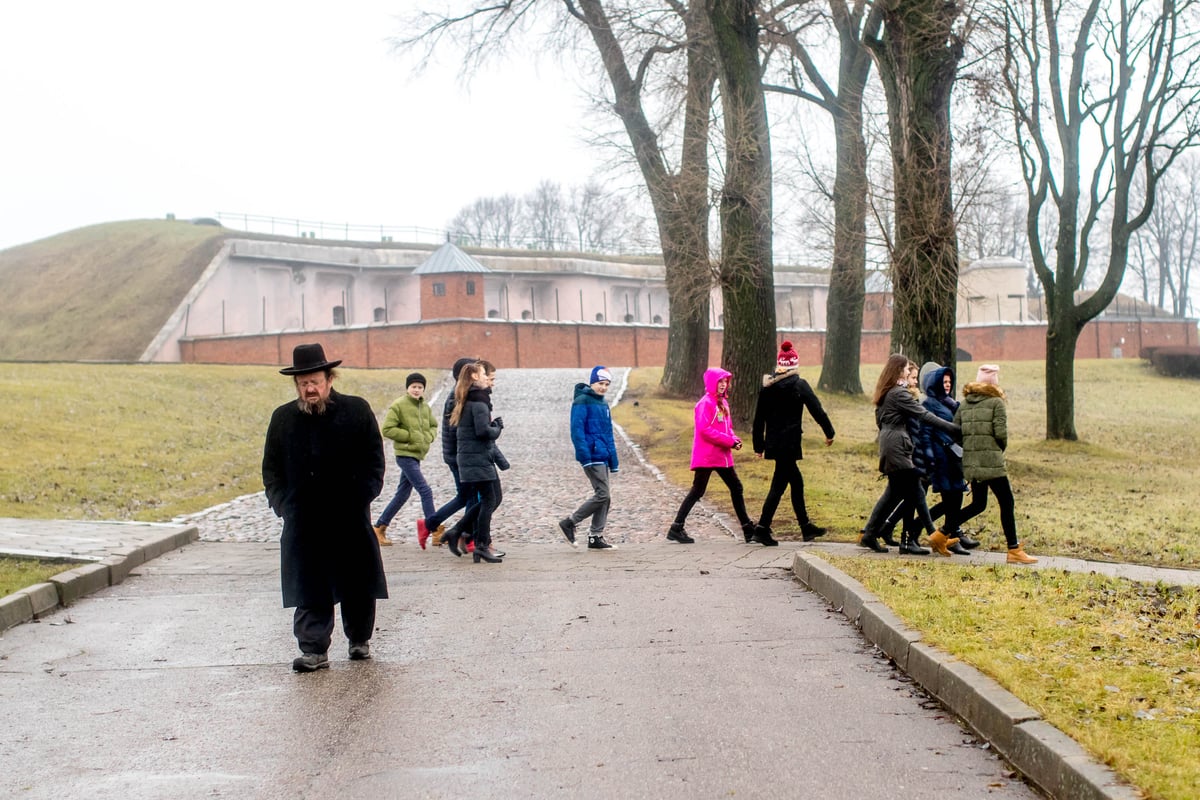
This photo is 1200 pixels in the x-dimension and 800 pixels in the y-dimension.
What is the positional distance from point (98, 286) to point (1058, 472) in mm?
58477

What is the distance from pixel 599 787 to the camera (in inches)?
206

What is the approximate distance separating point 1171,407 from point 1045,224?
4809 cm

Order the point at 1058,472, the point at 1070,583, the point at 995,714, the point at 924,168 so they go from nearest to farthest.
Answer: the point at 995,714 → the point at 1070,583 → the point at 924,168 → the point at 1058,472

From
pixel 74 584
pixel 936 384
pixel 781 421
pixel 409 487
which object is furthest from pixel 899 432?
pixel 74 584

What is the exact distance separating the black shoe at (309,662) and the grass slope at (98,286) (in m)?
54.1

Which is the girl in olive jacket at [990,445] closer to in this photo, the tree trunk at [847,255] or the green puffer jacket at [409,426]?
the green puffer jacket at [409,426]

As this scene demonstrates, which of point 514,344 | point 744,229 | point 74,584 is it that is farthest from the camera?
point 514,344

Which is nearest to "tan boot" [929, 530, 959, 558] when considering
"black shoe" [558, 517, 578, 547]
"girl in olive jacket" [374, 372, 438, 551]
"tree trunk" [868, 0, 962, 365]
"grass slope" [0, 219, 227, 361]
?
"black shoe" [558, 517, 578, 547]

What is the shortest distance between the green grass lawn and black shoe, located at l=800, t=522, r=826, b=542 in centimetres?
28

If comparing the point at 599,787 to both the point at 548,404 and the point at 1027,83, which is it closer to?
the point at 1027,83

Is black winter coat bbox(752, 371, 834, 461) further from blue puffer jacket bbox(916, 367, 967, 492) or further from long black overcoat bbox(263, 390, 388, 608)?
long black overcoat bbox(263, 390, 388, 608)

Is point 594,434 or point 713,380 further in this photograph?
point 713,380

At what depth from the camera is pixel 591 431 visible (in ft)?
41.8

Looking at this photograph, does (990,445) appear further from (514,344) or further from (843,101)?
(514,344)
